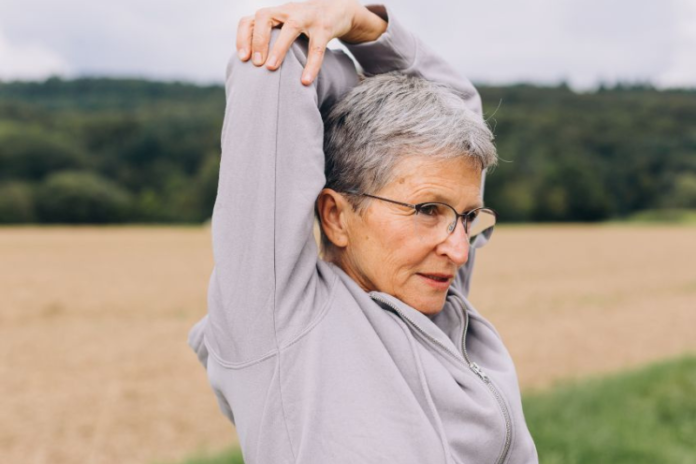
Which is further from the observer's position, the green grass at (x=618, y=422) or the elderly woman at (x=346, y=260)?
the green grass at (x=618, y=422)

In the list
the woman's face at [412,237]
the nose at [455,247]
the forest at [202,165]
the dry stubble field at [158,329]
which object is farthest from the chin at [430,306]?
the forest at [202,165]

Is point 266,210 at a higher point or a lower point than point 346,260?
higher

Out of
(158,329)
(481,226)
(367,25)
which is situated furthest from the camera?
(158,329)

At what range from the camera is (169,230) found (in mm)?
44969

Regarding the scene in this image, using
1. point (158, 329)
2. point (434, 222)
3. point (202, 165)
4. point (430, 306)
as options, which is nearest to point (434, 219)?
point (434, 222)

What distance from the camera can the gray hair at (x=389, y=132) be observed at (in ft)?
5.87

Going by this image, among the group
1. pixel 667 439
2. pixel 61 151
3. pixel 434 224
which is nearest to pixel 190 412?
pixel 667 439

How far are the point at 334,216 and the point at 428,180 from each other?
28 centimetres

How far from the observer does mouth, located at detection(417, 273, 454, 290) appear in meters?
1.88

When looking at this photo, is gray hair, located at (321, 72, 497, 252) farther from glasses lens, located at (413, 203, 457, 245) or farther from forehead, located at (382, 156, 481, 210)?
glasses lens, located at (413, 203, 457, 245)

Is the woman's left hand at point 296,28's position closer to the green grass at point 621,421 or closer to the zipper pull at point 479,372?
the zipper pull at point 479,372

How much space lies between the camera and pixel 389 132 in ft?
5.87

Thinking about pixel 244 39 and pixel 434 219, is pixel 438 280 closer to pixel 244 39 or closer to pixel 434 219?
pixel 434 219

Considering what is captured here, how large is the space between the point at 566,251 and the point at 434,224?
34.9 m
